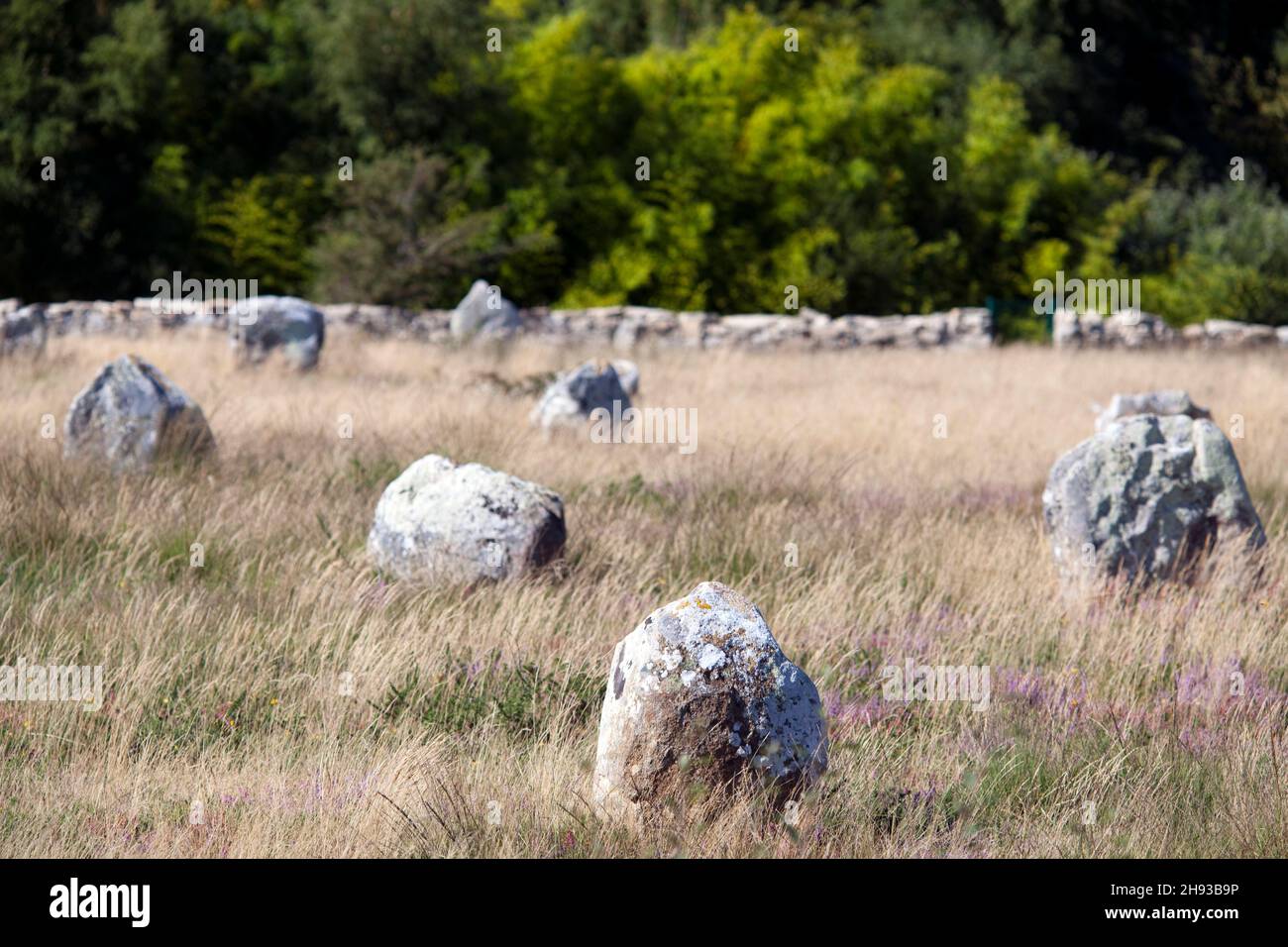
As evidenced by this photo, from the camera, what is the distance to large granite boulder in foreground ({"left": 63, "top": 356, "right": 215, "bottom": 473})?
786 cm

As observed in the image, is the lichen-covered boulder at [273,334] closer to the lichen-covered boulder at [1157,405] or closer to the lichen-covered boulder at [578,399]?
the lichen-covered boulder at [578,399]

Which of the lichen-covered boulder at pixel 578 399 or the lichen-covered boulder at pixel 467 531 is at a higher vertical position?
the lichen-covered boulder at pixel 578 399

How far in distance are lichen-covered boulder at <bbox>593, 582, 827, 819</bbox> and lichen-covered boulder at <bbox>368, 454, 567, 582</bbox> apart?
2447 mm

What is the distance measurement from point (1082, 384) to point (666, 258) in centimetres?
1363

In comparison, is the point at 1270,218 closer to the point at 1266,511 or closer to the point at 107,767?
the point at 1266,511

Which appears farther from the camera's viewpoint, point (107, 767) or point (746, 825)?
point (107, 767)

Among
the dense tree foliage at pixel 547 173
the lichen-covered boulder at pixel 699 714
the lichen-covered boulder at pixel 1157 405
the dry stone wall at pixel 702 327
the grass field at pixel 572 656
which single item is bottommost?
the grass field at pixel 572 656

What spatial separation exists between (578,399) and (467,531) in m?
4.68

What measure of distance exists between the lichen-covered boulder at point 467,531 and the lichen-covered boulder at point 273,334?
878 cm

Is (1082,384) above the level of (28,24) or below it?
below

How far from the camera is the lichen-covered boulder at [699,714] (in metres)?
3.40

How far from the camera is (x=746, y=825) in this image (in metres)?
3.35

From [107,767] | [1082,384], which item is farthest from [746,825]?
[1082,384]

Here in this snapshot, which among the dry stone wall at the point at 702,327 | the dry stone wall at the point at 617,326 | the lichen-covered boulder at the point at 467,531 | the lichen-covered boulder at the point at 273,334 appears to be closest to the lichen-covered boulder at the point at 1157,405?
the lichen-covered boulder at the point at 467,531
